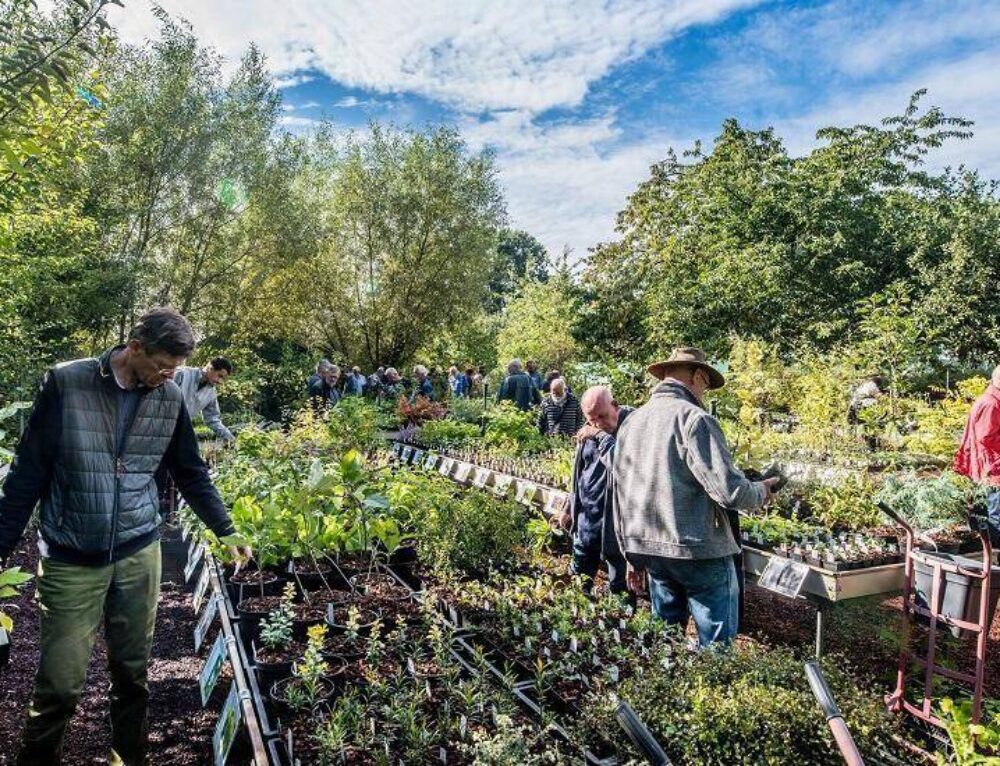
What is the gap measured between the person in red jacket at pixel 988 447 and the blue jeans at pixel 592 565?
2537 millimetres

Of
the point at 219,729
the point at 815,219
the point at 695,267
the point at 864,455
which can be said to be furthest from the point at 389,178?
the point at 219,729

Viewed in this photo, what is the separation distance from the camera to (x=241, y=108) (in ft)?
47.9

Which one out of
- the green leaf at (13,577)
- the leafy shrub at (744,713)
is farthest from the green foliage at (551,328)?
the green leaf at (13,577)

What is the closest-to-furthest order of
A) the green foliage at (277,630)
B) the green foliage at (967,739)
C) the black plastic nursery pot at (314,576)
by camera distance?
the green foliage at (967,739) → the green foliage at (277,630) → the black plastic nursery pot at (314,576)

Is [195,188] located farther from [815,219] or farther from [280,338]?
[815,219]

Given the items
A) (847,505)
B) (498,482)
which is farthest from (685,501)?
(498,482)

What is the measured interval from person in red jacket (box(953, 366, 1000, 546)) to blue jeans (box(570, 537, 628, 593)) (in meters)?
2.54

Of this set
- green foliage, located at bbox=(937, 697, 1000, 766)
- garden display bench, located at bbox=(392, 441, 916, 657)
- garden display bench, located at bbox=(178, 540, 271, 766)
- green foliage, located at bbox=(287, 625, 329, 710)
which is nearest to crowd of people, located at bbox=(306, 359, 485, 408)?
garden display bench, located at bbox=(392, 441, 916, 657)

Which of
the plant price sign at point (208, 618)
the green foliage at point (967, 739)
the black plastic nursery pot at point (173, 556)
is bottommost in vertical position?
the black plastic nursery pot at point (173, 556)

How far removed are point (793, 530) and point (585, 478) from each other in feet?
4.89

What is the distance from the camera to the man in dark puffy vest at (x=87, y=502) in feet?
7.77

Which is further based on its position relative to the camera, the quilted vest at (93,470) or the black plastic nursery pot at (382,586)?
the black plastic nursery pot at (382,586)

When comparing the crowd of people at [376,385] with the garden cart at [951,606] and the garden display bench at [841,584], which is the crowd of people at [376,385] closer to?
the garden display bench at [841,584]

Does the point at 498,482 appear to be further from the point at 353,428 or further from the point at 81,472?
the point at 81,472
